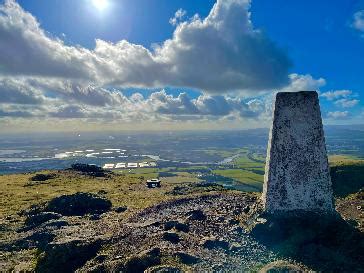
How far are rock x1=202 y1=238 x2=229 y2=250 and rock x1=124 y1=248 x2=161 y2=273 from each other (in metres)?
3.52

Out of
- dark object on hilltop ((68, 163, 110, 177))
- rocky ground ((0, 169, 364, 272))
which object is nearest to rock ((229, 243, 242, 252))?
rocky ground ((0, 169, 364, 272))

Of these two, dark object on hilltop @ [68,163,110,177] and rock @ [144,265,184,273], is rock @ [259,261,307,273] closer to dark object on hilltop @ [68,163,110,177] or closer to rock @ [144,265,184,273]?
rock @ [144,265,184,273]

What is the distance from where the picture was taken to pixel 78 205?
40.4 m

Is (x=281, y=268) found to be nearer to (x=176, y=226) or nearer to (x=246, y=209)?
(x=246, y=209)

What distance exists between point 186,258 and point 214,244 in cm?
276

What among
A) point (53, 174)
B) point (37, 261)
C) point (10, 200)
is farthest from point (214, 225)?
point (53, 174)

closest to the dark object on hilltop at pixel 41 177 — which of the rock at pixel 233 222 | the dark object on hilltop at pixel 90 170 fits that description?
the dark object on hilltop at pixel 90 170

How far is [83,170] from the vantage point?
74938mm

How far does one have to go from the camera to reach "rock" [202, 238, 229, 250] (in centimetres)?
2508

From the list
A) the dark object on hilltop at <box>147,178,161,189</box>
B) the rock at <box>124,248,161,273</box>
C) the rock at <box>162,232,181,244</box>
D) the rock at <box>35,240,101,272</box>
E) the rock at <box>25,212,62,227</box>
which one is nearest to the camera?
the rock at <box>124,248,161,273</box>

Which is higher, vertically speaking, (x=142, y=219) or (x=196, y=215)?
(x=196, y=215)

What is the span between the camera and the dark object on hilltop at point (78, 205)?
129 ft

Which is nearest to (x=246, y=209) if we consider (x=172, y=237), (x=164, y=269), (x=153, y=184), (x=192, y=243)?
(x=192, y=243)

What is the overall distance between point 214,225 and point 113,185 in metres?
35.8
